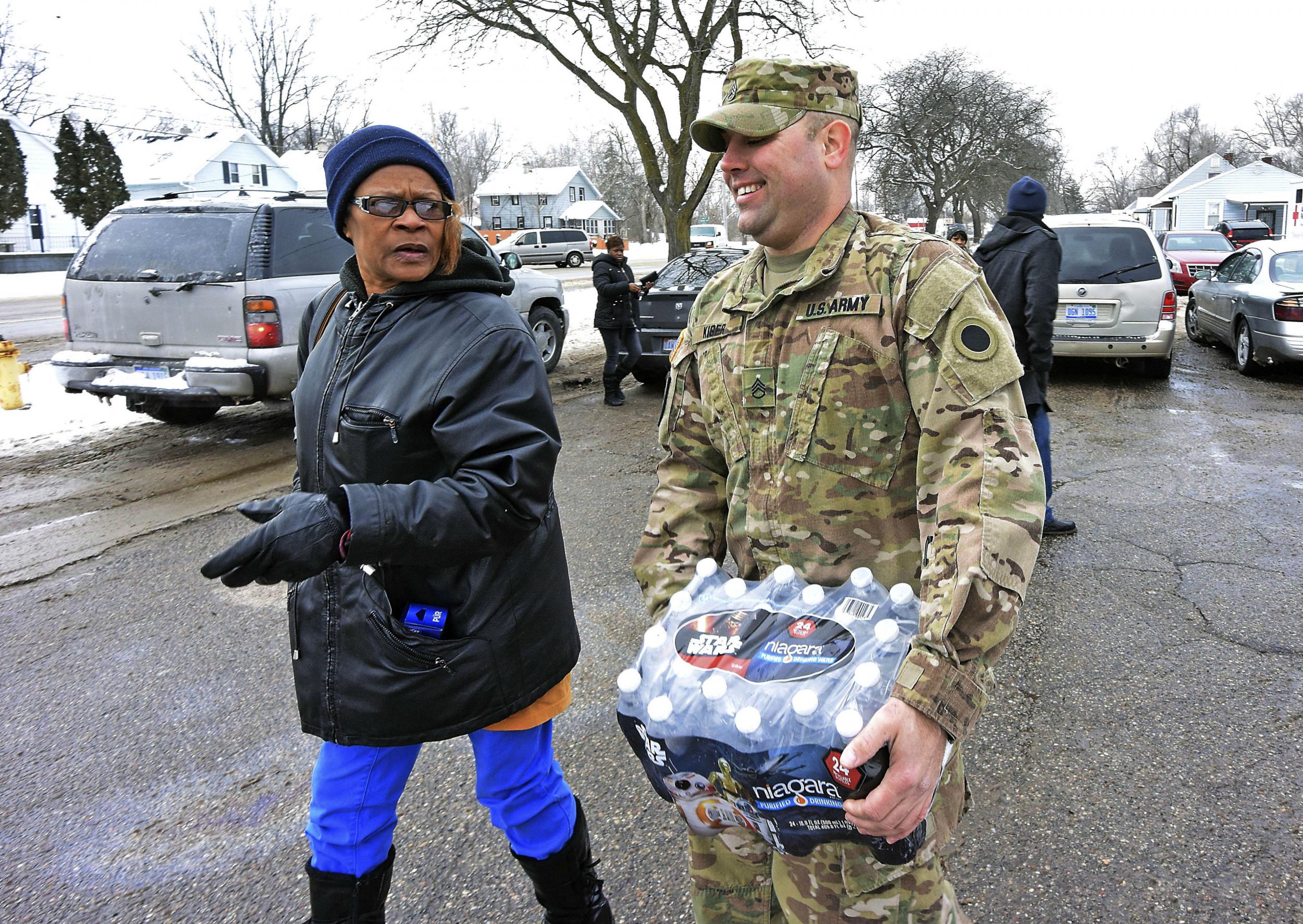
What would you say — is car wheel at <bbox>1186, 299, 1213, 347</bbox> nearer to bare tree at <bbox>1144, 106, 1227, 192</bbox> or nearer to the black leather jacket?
the black leather jacket

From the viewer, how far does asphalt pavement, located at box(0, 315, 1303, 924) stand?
2521 millimetres

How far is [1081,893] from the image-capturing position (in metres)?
2.42

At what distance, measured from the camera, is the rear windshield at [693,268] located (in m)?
9.86

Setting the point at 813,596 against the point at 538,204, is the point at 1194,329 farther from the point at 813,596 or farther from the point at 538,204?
the point at 538,204

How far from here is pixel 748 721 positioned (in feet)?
4.26

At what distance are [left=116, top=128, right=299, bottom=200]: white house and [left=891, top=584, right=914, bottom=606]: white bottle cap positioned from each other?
54.0 meters

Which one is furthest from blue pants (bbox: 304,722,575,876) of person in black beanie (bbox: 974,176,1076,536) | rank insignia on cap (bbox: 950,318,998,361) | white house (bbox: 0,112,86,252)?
white house (bbox: 0,112,86,252)

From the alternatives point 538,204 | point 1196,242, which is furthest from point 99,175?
point 1196,242

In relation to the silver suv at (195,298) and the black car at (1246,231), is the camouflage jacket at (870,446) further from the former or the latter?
the black car at (1246,231)

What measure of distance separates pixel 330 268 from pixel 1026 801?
6676 millimetres

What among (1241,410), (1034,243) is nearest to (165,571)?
(1034,243)

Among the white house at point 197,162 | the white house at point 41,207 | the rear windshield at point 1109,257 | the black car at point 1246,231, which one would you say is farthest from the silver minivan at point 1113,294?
the white house at point 41,207

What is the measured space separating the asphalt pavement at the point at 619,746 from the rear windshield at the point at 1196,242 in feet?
65.1

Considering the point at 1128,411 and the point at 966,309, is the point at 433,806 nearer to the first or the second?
the point at 966,309
